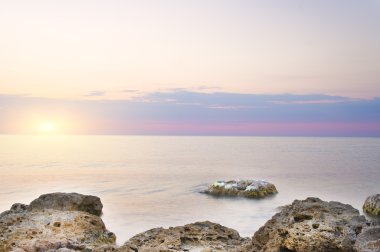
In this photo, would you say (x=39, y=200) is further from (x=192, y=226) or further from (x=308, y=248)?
(x=308, y=248)

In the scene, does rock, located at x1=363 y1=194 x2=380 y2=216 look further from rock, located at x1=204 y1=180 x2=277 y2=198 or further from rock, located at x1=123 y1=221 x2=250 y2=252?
rock, located at x1=123 y1=221 x2=250 y2=252

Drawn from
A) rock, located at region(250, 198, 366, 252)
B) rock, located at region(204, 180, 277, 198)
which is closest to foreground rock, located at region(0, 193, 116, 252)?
rock, located at region(250, 198, 366, 252)

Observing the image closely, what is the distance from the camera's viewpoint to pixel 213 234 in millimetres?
13398

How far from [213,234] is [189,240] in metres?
1.03

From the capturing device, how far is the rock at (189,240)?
12.0m

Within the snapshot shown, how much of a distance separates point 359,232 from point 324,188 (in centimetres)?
4636

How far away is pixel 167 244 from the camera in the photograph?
39.4 feet

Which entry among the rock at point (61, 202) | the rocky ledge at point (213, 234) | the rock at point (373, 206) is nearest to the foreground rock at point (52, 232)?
the rocky ledge at point (213, 234)

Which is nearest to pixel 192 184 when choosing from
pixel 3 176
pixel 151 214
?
pixel 151 214

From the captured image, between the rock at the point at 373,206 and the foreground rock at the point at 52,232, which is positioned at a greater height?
the foreground rock at the point at 52,232

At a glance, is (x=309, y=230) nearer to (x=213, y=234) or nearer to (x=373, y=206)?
(x=213, y=234)

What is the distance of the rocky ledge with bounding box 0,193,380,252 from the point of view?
9742 mm

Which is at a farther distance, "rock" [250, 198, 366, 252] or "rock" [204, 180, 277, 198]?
"rock" [204, 180, 277, 198]

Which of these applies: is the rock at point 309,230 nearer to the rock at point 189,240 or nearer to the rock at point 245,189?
the rock at point 189,240
